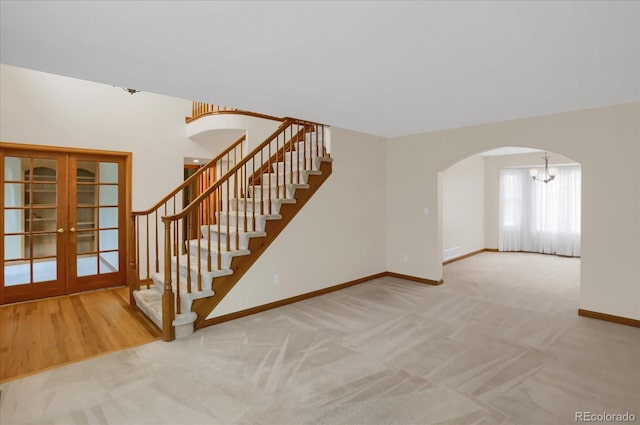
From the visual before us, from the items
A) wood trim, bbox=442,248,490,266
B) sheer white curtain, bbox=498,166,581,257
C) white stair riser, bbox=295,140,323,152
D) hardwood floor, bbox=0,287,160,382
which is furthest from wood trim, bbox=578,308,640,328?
hardwood floor, bbox=0,287,160,382

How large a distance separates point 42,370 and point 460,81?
418cm

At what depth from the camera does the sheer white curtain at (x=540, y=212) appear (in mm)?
7422

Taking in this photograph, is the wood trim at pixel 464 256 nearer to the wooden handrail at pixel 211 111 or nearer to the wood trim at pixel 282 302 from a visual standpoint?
the wood trim at pixel 282 302

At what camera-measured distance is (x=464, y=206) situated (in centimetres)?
756

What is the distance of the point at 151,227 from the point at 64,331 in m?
1.98

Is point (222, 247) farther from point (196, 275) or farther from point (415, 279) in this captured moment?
point (415, 279)

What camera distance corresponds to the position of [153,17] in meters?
1.86

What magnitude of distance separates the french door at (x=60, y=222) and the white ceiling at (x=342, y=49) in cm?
249

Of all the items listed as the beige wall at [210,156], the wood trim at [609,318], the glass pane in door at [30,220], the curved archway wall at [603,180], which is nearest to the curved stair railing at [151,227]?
the beige wall at [210,156]

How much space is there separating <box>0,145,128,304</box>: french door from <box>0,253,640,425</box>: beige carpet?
8.14ft

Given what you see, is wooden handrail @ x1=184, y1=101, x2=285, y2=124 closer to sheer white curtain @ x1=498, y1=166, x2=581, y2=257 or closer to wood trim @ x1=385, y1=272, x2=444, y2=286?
wood trim @ x1=385, y1=272, x2=444, y2=286

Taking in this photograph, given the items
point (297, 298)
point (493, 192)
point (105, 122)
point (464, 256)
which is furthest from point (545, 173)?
point (105, 122)

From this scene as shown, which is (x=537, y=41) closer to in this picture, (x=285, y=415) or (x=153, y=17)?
(x=153, y=17)

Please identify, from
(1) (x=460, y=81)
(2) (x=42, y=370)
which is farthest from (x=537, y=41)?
(2) (x=42, y=370)
